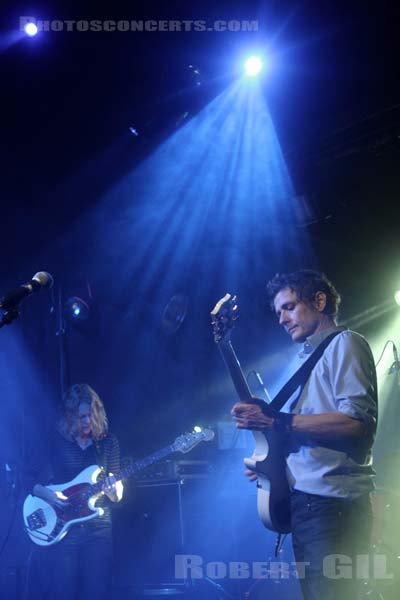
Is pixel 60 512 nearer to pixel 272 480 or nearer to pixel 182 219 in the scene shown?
pixel 272 480

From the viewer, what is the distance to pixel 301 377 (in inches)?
106

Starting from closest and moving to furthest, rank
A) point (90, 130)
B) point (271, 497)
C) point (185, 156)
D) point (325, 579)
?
point (325, 579)
point (271, 497)
point (90, 130)
point (185, 156)

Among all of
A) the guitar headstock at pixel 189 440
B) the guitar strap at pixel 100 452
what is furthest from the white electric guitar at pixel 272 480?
the guitar headstock at pixel 189 440

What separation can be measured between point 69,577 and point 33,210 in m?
3.75

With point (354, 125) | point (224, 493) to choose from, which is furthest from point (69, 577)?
point (354, 125)

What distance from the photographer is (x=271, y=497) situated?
8.39 feet

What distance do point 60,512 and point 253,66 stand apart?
4.09 metres

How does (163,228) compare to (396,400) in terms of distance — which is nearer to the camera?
(163,228)

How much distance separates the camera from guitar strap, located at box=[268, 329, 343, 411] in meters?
2.66

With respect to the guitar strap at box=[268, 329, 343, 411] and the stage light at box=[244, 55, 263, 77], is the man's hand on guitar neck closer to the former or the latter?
the guitar strap at box=[268, 329, 343, 411]

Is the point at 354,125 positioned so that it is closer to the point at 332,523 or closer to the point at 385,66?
the point at 385,66

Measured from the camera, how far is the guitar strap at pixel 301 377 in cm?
266

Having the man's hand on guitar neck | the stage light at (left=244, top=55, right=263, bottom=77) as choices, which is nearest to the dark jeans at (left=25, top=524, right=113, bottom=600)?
the man's hand on guitar neck

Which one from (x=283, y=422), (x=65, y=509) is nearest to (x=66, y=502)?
(x=65, y=509)
